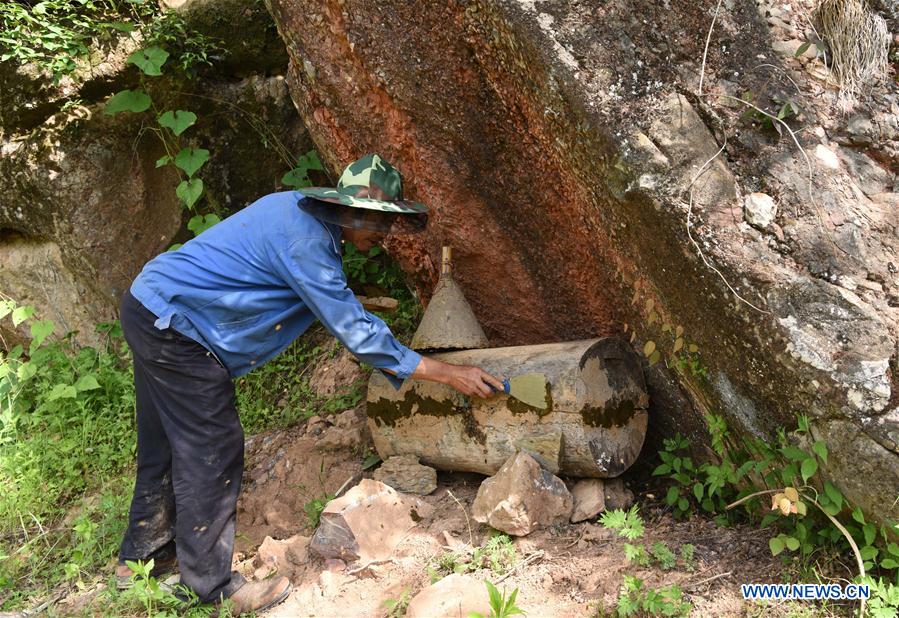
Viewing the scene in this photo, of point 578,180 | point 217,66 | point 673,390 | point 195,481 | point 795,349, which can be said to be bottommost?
point 673,390

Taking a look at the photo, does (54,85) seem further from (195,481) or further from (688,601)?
(688,601)

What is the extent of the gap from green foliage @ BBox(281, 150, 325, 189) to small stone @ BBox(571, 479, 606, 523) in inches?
107

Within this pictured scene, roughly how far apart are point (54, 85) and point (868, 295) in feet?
15.5

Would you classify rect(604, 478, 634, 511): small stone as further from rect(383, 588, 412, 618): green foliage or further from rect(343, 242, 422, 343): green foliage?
rect(343, 242, 422, 343): green foliage

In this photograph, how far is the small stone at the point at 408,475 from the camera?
3691 mm

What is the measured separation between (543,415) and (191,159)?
2.83 meters

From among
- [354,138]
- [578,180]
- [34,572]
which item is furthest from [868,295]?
[34,572]

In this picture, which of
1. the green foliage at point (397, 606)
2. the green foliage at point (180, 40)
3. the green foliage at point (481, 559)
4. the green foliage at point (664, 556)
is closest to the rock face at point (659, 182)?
the green foliage at point (664, 556)

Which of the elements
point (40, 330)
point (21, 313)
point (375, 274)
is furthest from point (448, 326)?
point (21, 313)

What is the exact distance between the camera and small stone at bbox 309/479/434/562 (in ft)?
10.8

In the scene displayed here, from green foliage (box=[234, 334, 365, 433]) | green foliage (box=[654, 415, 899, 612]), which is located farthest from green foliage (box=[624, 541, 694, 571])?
green foliage (box=[234, 334, 365, 433])

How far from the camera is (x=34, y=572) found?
A: 144 inches

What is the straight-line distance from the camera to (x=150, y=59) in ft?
15.3

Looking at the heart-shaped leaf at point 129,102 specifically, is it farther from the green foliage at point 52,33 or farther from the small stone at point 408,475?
the small stone at point 408,475
